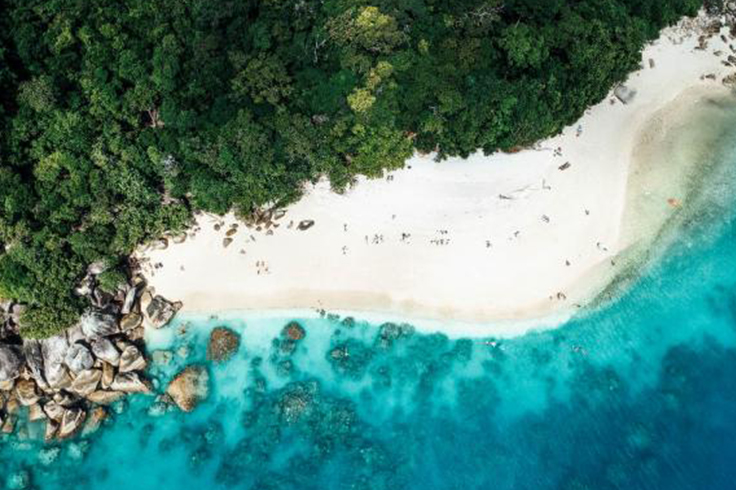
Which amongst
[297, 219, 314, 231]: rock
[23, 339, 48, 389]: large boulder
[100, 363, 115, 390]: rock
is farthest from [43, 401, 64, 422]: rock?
[297, 219, 314, 231]: rock

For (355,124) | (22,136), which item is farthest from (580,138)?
(22,136)

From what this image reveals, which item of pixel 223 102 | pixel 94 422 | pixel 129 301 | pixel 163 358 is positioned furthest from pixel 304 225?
pixel 94 422

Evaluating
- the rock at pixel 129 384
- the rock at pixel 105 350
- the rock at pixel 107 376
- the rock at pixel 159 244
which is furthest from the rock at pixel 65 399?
the rock at pixel 159 244

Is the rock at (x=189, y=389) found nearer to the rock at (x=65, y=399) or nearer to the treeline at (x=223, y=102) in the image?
the rock at (x=65, y=399)

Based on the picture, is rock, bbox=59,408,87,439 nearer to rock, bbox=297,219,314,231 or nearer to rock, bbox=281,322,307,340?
rock, bbox=281,322,307,340

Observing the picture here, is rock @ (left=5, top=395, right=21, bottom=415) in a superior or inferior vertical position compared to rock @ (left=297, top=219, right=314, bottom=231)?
inferior
